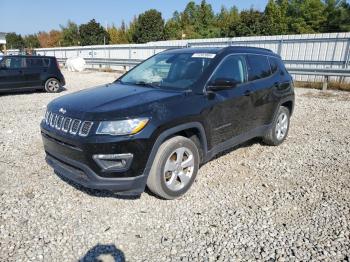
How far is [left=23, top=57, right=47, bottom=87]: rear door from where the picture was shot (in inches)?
460

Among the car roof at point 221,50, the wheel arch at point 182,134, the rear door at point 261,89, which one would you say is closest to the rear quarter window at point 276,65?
the rear door at point 261,89

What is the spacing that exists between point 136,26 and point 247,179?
55.3 m

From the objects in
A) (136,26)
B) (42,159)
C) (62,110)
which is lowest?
(42,159)

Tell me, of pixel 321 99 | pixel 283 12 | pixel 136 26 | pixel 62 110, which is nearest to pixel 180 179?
pixel 62 110

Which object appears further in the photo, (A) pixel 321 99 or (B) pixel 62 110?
(A) pixel 321 99

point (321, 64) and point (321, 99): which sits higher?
point (321, 64)

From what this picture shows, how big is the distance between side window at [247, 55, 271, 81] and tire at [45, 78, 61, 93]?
31.0 feet

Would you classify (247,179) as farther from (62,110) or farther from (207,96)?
(62,110)

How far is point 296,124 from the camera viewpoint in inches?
291

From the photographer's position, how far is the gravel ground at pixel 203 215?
2.92m

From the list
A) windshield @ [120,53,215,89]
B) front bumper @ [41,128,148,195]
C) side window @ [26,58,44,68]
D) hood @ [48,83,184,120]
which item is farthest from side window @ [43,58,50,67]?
front bumper @ [41,128,148,195]

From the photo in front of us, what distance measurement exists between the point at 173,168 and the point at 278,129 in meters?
2.84

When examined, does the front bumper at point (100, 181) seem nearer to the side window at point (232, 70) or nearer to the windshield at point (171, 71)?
the windshield at point (171, 71)

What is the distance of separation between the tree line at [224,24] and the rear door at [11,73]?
3496cm
